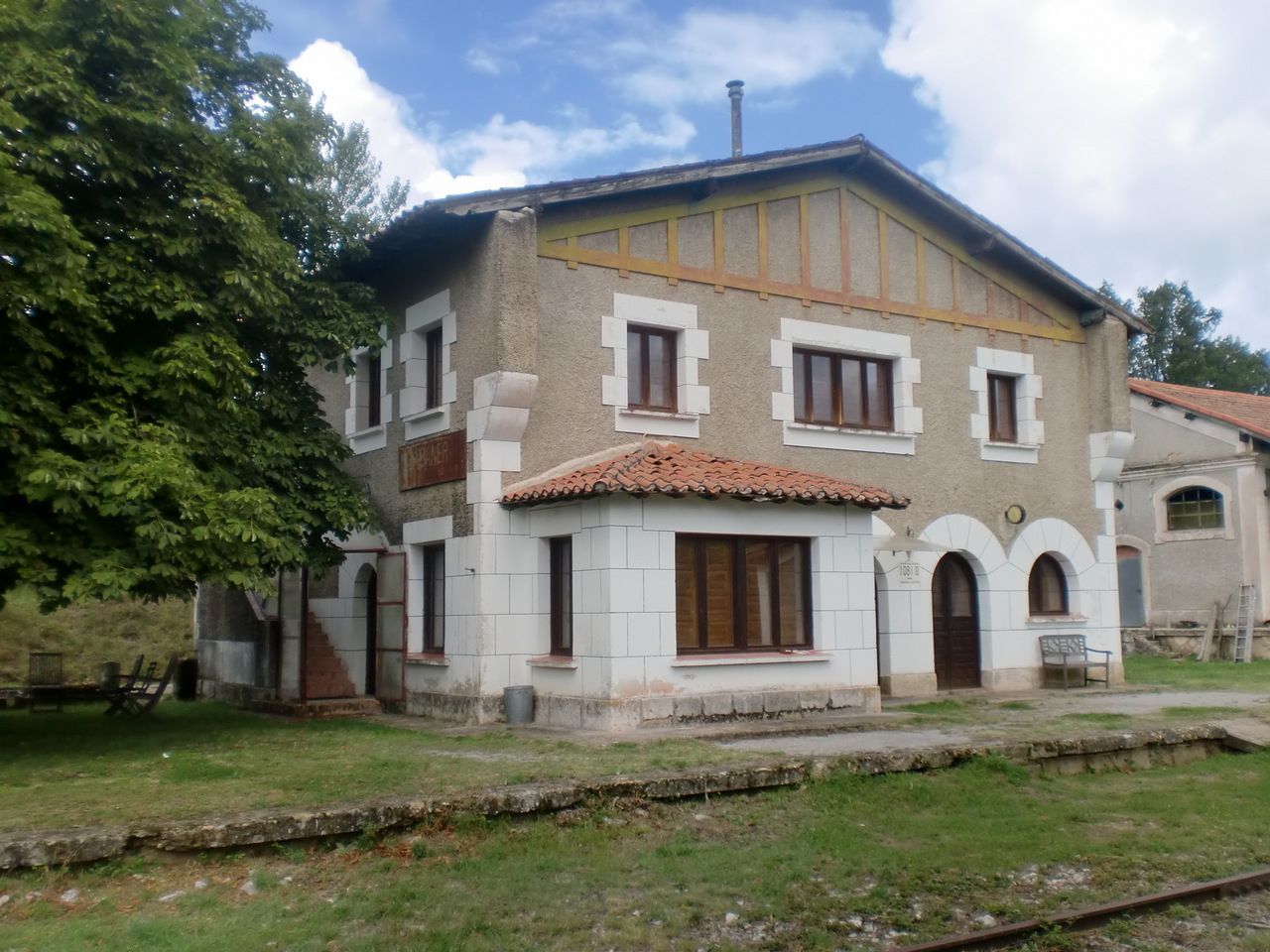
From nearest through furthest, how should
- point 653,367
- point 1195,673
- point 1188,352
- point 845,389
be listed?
1. point 653,367
2. point 845,389
3. point 1195,673
4. point 1188,352

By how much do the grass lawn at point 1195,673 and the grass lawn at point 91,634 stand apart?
18385 millimetres

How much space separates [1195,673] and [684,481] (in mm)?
13123

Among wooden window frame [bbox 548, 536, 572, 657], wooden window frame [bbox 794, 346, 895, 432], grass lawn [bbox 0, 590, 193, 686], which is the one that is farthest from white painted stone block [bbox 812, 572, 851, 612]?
grass lawn [bbox 0, 590, 193, 686]

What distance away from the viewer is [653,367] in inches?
616

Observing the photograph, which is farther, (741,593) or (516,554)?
(516,554)

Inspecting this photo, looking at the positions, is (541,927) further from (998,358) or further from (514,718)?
(998,358)

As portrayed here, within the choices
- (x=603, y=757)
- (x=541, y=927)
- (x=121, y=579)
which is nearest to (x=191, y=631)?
(x=121, y=579)

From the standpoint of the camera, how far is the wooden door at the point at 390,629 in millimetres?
15844

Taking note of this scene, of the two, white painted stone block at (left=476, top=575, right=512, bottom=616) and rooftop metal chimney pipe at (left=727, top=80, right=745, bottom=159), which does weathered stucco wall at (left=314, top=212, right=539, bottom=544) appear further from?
rooftop metal chimney pipe at (left=727, top=80, right=745, bottom=159)

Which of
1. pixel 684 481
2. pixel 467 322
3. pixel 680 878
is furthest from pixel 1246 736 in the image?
pixel 467 322

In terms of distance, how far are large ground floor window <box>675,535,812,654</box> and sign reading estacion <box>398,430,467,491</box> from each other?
9.69ft

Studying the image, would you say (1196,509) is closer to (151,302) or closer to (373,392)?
(373,392)

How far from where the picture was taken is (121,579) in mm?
10680

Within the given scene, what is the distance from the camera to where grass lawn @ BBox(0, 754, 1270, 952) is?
258 inches
